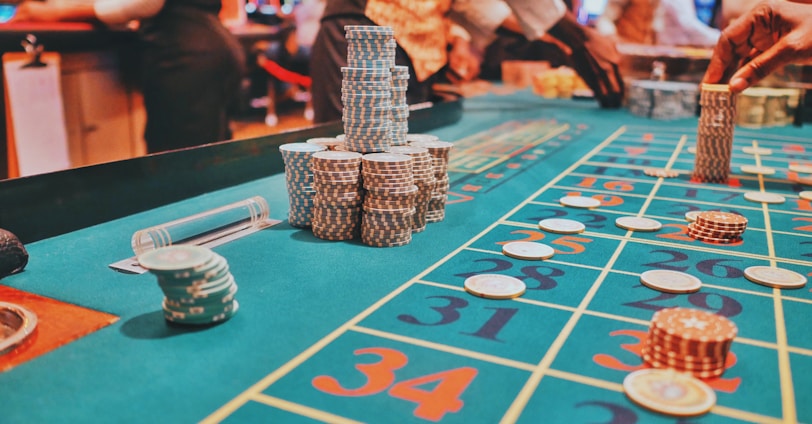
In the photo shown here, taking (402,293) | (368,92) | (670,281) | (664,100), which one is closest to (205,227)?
(368,92)

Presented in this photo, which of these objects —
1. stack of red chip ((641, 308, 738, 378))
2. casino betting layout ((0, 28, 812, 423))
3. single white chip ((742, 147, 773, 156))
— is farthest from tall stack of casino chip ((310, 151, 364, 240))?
single white chip ((742, 147, 773, 156))

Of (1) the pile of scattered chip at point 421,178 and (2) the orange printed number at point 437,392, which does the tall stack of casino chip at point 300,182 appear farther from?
(2) the orange printed number at point 437,392

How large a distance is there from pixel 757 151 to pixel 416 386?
4.24 metres

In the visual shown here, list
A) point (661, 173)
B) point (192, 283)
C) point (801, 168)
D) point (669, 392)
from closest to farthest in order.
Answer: point (669, 392) < point (192, 283) < point (661, 173) < point (801, 168)

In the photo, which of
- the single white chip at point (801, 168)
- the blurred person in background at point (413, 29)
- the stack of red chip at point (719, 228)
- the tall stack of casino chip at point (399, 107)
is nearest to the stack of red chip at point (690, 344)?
the stack of red chip at point (719, 228)

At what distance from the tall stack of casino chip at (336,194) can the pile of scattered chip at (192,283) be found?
83 cm

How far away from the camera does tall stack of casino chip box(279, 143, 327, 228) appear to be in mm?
2932

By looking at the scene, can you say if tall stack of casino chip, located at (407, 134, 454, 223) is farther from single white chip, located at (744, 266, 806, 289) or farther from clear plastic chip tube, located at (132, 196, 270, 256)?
single white chip, located at (744, 266, 806, 289)

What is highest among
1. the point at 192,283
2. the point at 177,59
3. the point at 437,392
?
the point at 177,59

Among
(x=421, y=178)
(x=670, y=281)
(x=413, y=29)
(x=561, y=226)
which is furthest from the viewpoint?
(x=413, y=29)

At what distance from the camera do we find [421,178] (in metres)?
2.90

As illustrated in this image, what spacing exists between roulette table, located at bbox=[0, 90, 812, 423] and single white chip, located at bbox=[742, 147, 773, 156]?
1.17 meters

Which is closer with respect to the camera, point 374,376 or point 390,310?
point 374,376

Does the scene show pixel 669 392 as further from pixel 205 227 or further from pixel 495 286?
pixel 205 227
